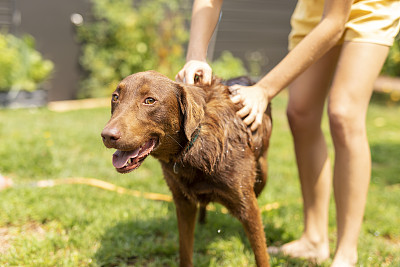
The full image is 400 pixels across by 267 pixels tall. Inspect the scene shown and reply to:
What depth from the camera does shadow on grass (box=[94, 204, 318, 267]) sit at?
9.62 feet

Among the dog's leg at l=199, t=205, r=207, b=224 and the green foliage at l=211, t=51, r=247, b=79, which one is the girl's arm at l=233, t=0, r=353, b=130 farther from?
the green foliage at l=211, t=51, r=247, b=79

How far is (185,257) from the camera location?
8.87 feet

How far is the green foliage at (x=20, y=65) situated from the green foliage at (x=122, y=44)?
1.11m

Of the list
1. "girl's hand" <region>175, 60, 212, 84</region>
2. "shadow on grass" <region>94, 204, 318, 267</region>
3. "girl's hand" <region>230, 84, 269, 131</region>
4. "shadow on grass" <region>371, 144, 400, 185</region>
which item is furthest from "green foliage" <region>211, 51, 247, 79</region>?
"girl's hand" <region>230, 84, 269, 131</region>

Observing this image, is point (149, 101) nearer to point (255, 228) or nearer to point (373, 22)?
point (255, 228)

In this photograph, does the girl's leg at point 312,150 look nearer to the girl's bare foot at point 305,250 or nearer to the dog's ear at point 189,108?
the girl's bare foot at point 305,250

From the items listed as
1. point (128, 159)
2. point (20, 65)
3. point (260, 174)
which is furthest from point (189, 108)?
point (20, 65)

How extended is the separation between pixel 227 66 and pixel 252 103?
8.49 metres

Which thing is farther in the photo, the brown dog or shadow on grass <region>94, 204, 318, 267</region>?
shadow on grass <region>94, 204, 318, 267</region>

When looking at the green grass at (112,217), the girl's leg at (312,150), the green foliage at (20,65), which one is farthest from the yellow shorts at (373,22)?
the green foliage at (20,65)

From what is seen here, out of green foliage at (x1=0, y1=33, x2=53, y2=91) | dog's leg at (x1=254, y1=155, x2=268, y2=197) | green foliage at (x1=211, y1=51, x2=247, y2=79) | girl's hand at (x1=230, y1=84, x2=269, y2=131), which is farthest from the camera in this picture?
green foliage at (x1=211, y1=51, x2=247, y2=79)

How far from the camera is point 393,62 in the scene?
11.0 metres

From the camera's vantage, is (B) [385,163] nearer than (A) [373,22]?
No

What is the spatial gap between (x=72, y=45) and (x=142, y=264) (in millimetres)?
7302
